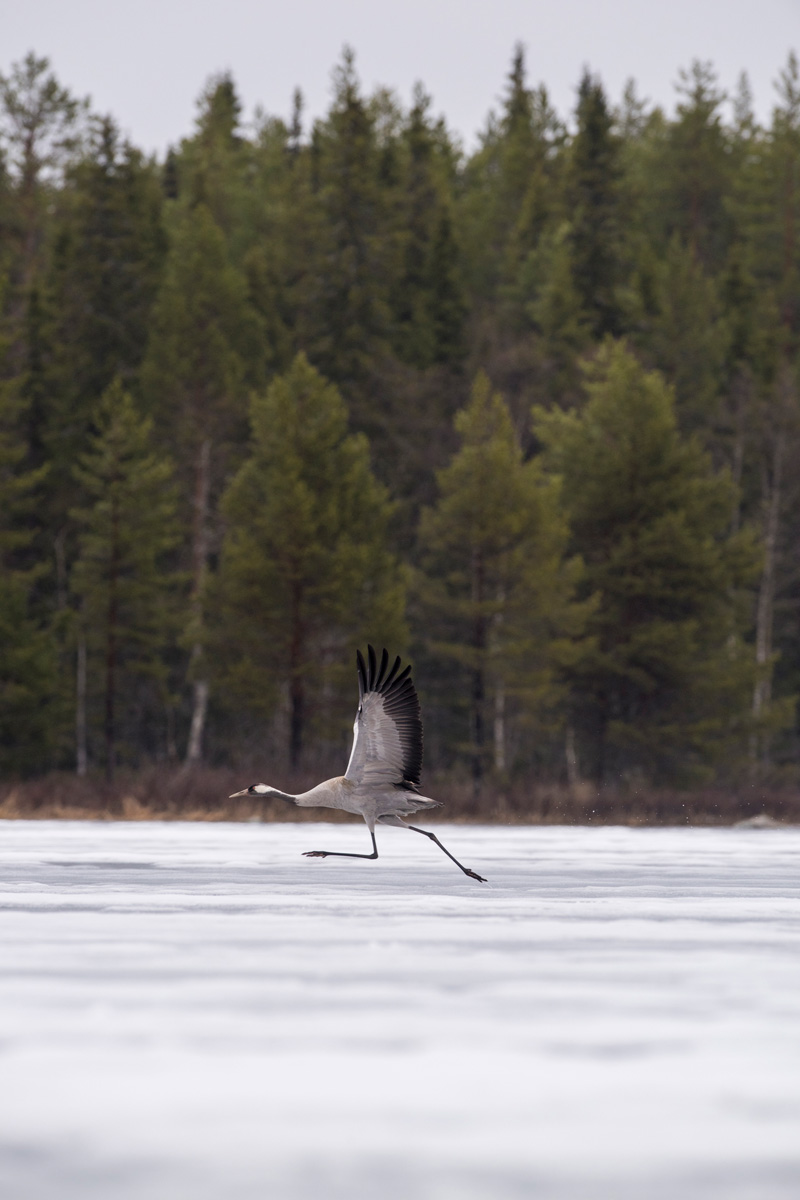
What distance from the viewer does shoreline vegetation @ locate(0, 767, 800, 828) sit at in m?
32.0

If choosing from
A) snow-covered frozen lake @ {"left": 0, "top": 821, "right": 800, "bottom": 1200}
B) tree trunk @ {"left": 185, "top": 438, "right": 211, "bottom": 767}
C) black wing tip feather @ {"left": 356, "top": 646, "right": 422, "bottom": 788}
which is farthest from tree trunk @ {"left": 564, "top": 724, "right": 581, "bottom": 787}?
snow-covered frozen lake @ {"left": 0, "top": 821, "right": 800, "bottom": 1200}

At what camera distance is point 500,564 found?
39312mm

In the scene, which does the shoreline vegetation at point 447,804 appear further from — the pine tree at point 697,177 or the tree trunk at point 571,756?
the pine tree at point 697,177

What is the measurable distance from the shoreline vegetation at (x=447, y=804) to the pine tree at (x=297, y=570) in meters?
2.50

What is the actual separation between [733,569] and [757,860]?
27.4 m

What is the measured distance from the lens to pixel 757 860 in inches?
749

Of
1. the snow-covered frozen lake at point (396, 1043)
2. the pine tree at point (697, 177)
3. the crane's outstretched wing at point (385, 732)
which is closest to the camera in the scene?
the snow-covered frozen lake at point (396, 1043)

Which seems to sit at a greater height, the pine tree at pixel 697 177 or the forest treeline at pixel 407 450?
Answer: the pine tree at pixel 697 177

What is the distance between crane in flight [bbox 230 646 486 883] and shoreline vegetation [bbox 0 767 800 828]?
1702 cm

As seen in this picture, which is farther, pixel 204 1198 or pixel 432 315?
pixel 432 315

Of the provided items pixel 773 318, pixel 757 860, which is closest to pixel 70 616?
pixel 757 860

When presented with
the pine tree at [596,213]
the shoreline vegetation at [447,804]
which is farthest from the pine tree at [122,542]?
the pine tree at [596,213]

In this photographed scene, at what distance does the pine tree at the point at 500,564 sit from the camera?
127ft

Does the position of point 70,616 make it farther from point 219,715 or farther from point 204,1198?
point 204,1198
